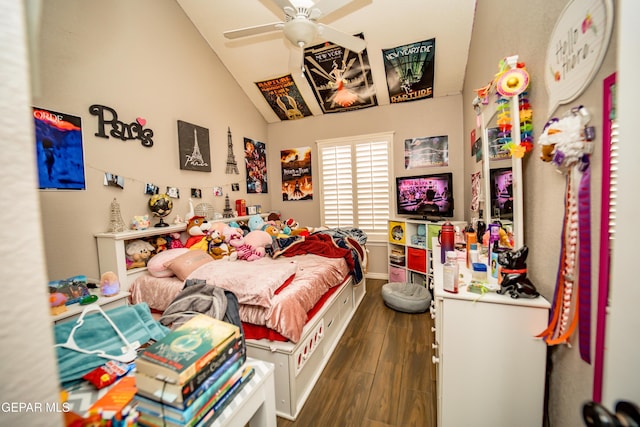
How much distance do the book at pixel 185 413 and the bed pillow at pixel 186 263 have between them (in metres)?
1.40

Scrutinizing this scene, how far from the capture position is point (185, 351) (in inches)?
29.8

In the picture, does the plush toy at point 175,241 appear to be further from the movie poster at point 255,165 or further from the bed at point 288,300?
the movie poster at point 255,165

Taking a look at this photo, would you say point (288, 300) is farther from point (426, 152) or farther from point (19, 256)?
point (426, 152)

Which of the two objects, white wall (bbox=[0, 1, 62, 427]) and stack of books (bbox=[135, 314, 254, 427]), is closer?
white wall (bbox=[0, 1, 62, 427])

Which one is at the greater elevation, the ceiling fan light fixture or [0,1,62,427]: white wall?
the ceiling fan light fixture

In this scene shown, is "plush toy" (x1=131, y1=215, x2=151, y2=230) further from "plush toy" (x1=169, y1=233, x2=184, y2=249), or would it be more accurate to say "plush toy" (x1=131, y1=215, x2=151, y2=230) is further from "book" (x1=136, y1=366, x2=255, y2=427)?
"book" (x1=136, y1=366, x2=255, y2=427)

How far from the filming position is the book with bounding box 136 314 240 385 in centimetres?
70

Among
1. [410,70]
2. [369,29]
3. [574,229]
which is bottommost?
[574,229]

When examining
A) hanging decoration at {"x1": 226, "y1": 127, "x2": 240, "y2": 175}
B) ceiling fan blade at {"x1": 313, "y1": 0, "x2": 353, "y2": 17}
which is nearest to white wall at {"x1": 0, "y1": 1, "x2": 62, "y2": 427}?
ceiling fan blade at {"x1": 313, "y1": 0, "x2": 353, "y2": 17}

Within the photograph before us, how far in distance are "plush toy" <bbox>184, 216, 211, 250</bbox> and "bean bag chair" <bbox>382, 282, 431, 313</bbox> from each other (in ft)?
7.10

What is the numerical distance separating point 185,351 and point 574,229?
1.35 meters

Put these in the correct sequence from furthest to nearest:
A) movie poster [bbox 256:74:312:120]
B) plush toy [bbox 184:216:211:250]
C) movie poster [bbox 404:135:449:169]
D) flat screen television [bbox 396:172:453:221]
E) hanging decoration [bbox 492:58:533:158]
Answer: movie poster [bbox 256:74:312:120] < movie poster [bbox 404:135:449:169] < flat screen television [bbox 396:172:453:221] < plush toy [bbox 184:216:211:250] < hanging decoration [bbox 492:58:533:158]

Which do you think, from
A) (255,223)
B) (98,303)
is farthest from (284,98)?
(98,303)

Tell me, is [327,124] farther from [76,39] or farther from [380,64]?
[76,39]
